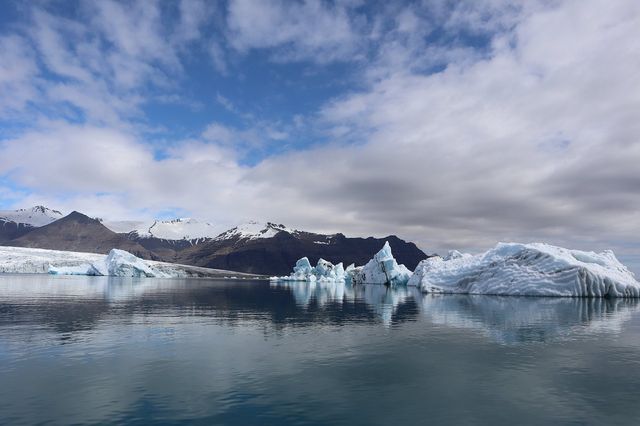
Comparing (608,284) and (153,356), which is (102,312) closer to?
(153,356)

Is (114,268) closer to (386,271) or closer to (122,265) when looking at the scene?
(122,265)

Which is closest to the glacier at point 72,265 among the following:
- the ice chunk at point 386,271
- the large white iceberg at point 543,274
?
the ice chunk at point 386,271

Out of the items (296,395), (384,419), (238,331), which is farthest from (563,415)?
(238,331)

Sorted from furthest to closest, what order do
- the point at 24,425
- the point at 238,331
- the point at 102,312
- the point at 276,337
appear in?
the point at 102,312, the point at 238,331, the point at 276,337, the point at 24,425

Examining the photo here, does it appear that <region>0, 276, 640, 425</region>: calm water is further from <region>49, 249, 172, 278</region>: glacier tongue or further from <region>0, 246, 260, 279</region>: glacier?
<region>0, 246, 260, 279</region>: glacier

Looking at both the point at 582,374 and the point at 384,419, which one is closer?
the point at 384,419

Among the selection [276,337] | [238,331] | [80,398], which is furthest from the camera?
[238,331]

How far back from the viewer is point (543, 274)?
71375 millimetres

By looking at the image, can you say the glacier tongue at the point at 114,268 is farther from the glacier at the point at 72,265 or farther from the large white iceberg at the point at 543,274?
the large white iceberg at the point at 543,274

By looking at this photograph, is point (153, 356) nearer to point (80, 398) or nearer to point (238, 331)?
point (80, 398)

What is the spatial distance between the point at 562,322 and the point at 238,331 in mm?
29549

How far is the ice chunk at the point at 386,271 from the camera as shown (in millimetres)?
144375

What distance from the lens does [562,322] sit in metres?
39.2

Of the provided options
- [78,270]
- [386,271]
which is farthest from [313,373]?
[78,270]
